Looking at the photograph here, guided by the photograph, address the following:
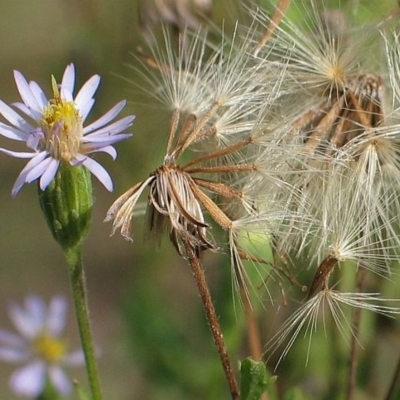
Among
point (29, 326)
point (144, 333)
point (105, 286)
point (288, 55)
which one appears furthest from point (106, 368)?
point (288, 55)

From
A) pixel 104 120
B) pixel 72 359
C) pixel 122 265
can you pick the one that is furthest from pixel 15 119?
pixel 122 265

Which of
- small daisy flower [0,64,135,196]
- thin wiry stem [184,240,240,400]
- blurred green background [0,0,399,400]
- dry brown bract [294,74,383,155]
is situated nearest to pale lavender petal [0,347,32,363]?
blurred green background [0,0,399,400]

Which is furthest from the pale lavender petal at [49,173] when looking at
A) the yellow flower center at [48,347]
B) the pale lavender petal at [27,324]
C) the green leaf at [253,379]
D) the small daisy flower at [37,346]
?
the pale lavender petal at [27,324]

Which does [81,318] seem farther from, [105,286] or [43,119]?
[105,286]

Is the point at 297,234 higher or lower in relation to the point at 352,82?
lower

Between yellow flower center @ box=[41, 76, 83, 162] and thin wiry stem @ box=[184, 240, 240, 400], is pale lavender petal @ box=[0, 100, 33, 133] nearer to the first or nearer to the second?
yellow flower center @ box=[41, 76, 83, 162]

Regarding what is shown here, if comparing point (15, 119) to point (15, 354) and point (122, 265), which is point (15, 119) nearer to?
point (15, 354)
